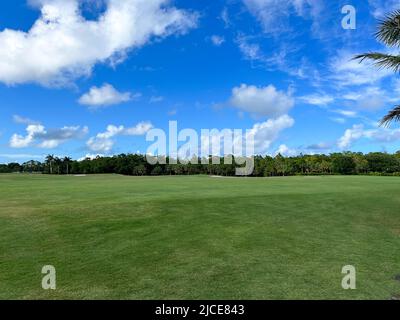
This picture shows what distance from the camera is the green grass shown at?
855 centimetres

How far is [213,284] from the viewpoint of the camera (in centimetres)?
877

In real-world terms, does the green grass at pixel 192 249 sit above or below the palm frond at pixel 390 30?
below

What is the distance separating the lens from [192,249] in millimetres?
11695

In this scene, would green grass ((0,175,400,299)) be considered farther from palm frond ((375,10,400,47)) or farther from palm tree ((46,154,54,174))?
palm tree ((46,154,54,174))

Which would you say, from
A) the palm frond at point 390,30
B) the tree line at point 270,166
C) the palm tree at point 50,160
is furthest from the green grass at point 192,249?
the palm tree at point 50,160

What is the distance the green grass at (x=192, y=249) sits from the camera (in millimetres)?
8547

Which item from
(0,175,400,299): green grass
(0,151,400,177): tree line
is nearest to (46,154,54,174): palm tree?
(0,151,400,177): tree line

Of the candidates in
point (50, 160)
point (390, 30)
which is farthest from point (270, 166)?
point (390, 30)

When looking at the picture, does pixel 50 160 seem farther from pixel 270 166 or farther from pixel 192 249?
pixel 192 249

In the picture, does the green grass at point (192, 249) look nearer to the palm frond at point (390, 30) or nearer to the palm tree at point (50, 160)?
the palm frond at point (390, 30)
